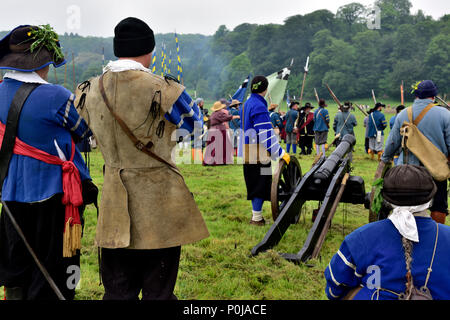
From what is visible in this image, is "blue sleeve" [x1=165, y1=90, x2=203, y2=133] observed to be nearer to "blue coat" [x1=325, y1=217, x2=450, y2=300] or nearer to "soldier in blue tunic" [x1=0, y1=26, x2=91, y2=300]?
"soldier in blue tunic" [x1=0, y1=26, x2=91, y2=300]

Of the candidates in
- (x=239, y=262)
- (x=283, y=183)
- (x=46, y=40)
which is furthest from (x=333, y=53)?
(x=46, y=40)

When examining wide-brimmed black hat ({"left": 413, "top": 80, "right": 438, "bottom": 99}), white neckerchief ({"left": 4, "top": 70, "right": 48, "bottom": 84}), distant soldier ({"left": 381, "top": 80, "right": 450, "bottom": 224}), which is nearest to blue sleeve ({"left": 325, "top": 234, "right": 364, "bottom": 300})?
white neckerchief ({"left": 4, "top": 70, "right": 48, "bottom": 84})

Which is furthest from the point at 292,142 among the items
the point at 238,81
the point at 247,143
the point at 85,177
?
the point at 238,81

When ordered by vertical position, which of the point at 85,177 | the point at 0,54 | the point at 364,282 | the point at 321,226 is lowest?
the point at 321,226

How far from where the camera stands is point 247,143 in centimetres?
572

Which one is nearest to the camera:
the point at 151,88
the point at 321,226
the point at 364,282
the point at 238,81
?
the point at 364,282

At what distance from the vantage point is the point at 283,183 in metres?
5.93

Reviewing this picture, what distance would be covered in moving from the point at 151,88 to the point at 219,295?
213cm

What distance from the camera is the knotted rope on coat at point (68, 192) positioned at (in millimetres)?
2693

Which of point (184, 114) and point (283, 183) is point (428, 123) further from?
point (184, 114)

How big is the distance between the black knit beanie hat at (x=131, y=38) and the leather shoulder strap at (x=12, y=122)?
26.0 inches

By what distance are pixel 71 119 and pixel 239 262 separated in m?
2.44

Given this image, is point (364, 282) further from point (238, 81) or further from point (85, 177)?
point (238, 81)
